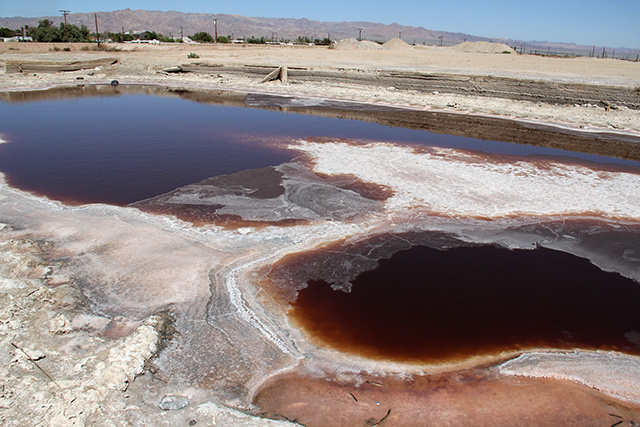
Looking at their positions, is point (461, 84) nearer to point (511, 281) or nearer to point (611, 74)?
point (611, 74)

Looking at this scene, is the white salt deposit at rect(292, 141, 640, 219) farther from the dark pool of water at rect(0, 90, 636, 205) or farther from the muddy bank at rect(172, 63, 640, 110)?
the muddy bank at rect(172, 63, 640, 110)

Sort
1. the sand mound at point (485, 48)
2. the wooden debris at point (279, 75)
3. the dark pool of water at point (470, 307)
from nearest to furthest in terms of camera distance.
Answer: the dark pool of water at point (470, 307) → the wooden debris at point (279, 75) → the sand mound at point (485, 48)

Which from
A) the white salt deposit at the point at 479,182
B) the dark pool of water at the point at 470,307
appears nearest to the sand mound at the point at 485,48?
the white salt deposit at the point at 479,182

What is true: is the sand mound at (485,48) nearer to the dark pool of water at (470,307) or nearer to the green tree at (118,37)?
the green tree at (118,37)

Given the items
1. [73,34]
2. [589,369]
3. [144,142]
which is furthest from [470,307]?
[73,34]

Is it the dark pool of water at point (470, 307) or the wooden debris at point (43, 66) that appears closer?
the dark pool of water at point (470, 307)

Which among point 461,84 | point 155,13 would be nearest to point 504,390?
point 461,84

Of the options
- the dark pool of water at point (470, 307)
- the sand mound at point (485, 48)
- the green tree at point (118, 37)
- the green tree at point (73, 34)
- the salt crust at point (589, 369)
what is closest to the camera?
the salt crust at point (589, 369)
